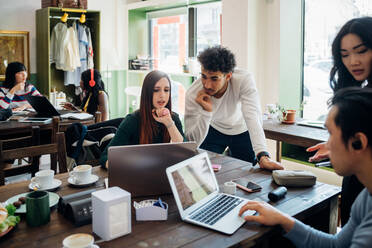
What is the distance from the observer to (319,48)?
4.33m

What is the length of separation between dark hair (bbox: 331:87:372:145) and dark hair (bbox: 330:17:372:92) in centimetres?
79

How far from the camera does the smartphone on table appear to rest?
5.51 ft

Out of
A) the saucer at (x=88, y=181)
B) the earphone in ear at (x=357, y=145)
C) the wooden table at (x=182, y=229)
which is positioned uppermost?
the earphone in ear at (x=357, y=145)

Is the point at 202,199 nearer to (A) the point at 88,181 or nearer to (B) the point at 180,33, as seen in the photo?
(A) the point at 88,181

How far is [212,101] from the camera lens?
261 cm

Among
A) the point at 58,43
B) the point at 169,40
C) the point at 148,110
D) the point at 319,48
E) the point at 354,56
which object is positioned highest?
the point at 169,40

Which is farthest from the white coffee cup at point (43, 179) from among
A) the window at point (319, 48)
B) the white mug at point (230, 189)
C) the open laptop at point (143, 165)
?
the window at point (319, 48)

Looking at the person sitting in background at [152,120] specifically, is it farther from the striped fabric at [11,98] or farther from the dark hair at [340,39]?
the striped fabric at [11,98]

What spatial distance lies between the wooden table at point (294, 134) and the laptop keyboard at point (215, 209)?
155 centimetres

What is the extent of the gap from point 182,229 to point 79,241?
353mm

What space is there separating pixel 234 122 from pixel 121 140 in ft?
3.08

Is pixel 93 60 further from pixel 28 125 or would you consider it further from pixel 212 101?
pixel 212 101

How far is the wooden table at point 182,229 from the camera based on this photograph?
1.23m

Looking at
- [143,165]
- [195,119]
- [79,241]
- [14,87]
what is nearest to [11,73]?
[14,87]
